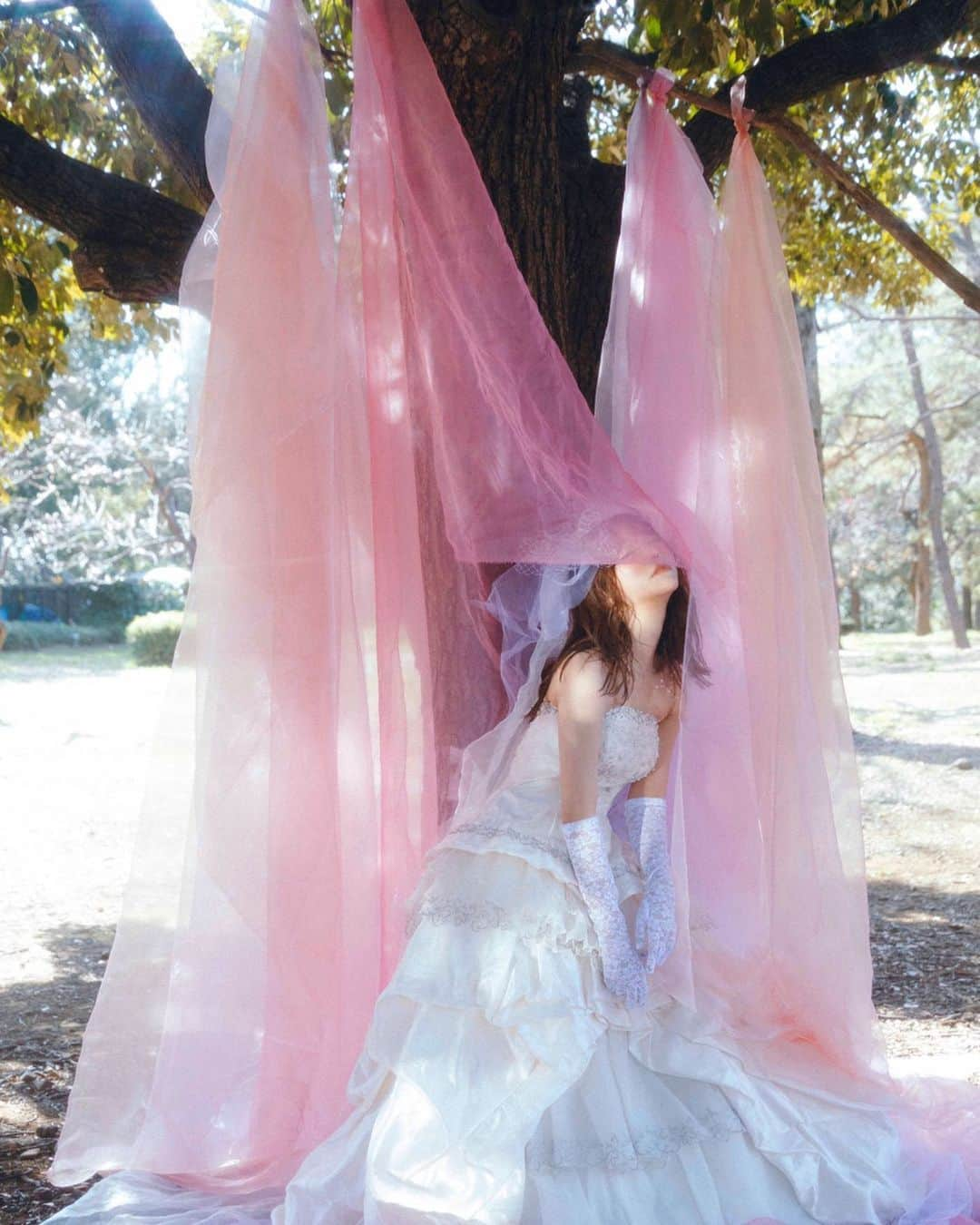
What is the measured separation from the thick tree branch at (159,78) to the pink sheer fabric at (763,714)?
154 centimetres

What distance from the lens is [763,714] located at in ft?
10.1

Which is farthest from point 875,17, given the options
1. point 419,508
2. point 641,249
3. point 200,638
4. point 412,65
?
point 200,638

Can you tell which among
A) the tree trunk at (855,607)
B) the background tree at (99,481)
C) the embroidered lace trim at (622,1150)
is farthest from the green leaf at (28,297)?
the tree trunk at (855,607)

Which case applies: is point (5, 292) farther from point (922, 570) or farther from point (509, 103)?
point (922, 570)

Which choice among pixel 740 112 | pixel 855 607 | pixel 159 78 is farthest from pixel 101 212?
pixel 855 607

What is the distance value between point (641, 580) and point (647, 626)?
0.11 m

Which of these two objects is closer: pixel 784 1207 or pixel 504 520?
pixel 784 1207

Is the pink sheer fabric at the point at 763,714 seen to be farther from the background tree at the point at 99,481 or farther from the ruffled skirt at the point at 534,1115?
the background tree at the point at 99,481

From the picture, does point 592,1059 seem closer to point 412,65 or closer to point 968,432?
point 412,65

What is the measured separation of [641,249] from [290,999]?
1.97 metres

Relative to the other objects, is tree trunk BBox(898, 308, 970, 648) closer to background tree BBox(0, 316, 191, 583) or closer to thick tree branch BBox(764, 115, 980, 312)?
background tree BBox(0, 316, 191, 583)

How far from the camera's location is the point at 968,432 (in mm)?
26359

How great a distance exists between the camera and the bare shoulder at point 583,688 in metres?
2.65

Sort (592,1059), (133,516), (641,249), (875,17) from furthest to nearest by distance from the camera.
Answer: (133,516) < (875,17) < (641,249) < (592,1059)
